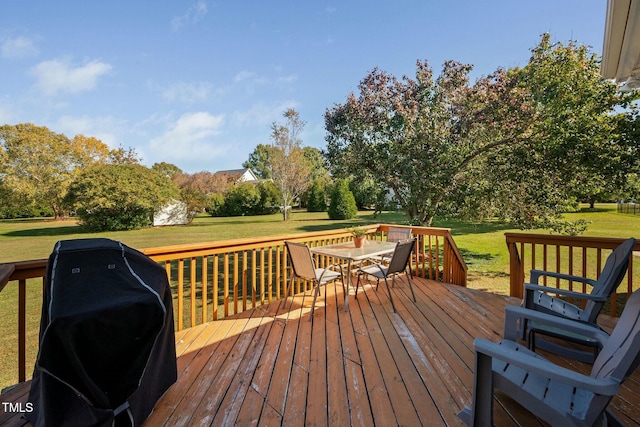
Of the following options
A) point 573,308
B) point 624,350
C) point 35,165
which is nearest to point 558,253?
point 573,308

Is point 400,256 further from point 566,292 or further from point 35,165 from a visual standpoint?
point 35,165

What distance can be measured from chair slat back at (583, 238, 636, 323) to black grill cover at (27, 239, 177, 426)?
3.02 meters

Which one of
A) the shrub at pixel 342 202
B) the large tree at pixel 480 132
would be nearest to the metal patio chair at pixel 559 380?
the large tree at pixel 480 132

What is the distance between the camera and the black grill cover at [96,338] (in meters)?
1.36

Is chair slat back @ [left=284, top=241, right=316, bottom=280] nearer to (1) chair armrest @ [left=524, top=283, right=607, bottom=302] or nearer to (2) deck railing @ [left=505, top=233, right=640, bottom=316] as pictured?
(1) chair armrest @ [left=524, top=283, right=607, bottom=302]

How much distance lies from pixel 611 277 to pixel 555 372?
1629mm

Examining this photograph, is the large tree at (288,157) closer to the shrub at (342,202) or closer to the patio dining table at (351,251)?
the shrub at (342,202)

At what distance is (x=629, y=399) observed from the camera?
189 cm

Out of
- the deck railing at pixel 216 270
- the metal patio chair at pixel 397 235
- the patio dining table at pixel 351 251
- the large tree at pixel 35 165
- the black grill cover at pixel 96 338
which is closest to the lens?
the black grill cover at pixel 96 338

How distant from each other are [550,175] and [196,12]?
8.04 metres

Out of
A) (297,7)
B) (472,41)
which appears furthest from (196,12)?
(472,41)

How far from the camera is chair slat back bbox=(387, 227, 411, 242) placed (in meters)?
5.04

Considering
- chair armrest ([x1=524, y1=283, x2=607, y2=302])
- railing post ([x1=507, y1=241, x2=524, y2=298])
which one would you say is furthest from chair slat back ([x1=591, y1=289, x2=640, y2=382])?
railing post ([x1=507, y1=241, x2=524, y2=298])

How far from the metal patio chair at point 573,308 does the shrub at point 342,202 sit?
54.6 feet
